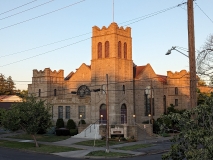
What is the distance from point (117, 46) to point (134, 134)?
1376 cm

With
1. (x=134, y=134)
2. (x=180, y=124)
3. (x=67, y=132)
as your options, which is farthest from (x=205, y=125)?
(x=67, y=132)

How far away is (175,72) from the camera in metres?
62.0

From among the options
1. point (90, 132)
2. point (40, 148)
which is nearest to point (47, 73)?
point (90, 132)

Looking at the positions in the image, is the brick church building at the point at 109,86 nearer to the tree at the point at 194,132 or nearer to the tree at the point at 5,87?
the tree at the point at 194,132

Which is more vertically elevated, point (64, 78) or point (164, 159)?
point (64, 78)

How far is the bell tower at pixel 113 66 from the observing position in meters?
48.0

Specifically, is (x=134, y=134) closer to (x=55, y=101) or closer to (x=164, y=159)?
(x=55, y=101)

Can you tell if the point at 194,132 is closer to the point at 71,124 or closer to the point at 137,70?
the point at 71,124

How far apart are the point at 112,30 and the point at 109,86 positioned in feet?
27.5

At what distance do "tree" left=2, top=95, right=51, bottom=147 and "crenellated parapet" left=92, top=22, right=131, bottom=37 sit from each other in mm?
18193

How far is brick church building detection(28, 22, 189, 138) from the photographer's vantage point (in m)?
48.6

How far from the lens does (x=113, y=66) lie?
1898 inches

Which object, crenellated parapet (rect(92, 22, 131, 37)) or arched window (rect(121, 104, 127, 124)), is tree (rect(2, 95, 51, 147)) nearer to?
arched window (rect(121, 104, 127, 124))

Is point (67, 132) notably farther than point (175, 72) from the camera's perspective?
No
